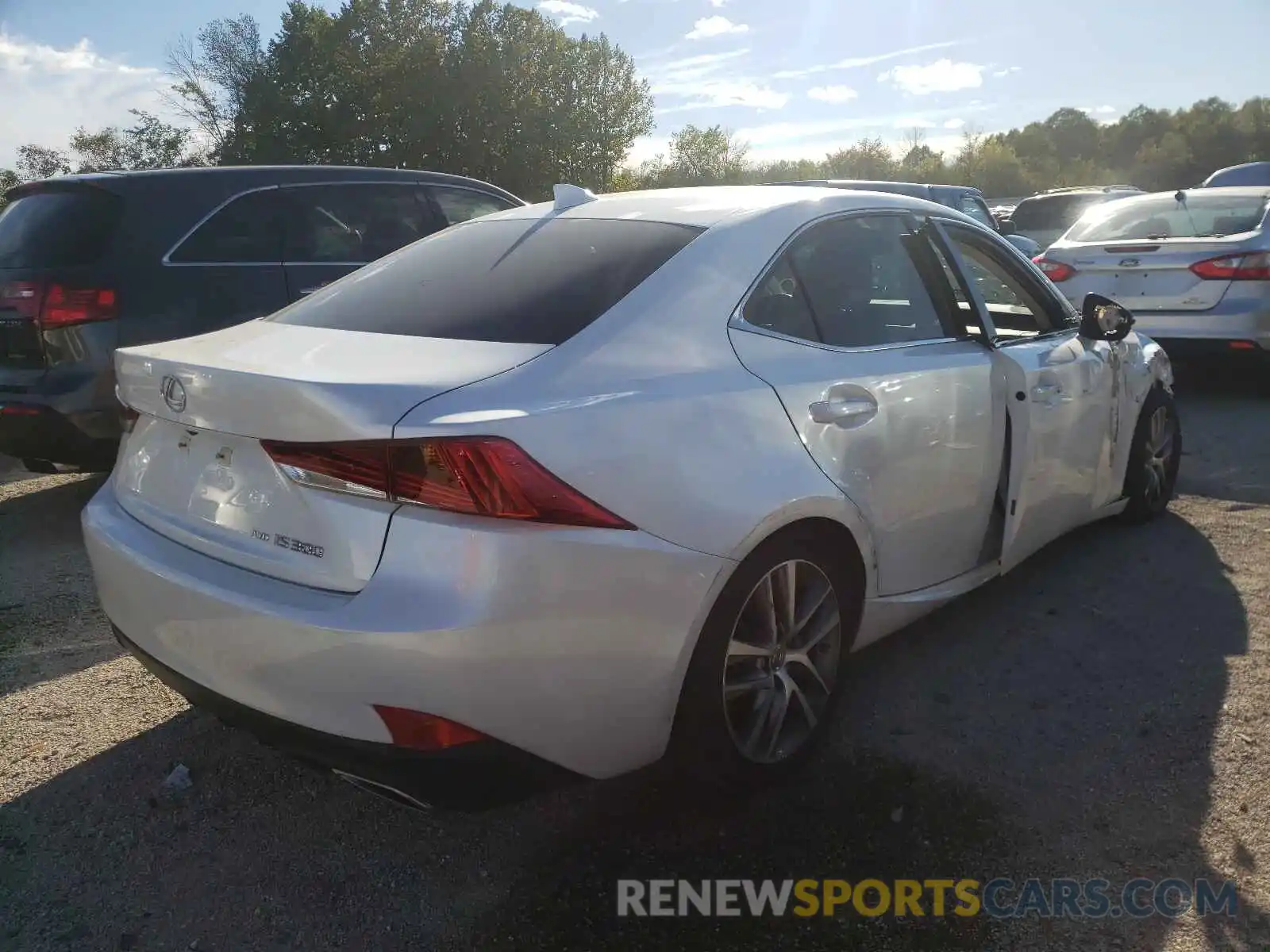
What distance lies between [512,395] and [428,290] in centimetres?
87

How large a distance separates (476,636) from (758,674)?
93 centimetres

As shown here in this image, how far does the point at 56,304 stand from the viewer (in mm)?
4691

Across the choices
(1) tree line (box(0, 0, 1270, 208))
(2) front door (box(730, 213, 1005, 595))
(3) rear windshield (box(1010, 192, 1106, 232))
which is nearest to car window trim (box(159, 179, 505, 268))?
(2) front door (box(730, 213, 1005, 595))

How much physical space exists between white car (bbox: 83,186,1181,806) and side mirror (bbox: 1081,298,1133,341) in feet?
2.53

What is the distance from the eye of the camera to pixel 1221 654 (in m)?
3.50

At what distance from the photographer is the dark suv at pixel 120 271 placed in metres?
4.71

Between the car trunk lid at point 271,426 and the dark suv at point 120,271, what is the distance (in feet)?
8.07

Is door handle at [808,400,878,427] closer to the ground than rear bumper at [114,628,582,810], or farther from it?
farther from it

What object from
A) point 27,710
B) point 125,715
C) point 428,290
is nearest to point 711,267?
point 428,290

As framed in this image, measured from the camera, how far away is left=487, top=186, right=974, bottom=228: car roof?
2877 mm

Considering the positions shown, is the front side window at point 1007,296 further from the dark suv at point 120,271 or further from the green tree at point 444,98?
the green tree at point 444,98

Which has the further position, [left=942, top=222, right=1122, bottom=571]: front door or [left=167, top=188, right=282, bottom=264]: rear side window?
[left=167, top=188, right=282, bottom=264]: rear side window

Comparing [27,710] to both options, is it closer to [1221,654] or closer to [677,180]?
[1221,654]

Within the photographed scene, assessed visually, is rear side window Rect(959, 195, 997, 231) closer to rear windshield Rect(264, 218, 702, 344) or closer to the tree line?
rear windshield Rect(264, 218, 702, 344)
